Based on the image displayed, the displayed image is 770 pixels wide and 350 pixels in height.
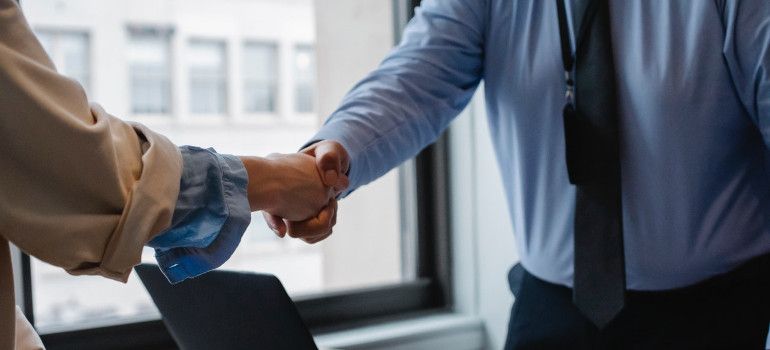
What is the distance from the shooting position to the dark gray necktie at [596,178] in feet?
3.55

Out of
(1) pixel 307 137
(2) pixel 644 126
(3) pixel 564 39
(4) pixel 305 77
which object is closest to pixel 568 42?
(3) pixel 564 39

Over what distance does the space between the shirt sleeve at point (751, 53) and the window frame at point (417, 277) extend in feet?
3.86

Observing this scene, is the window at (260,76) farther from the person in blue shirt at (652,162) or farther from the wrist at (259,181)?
the wrist at (259,181)

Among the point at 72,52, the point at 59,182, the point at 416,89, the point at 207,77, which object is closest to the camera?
the point at 59,182

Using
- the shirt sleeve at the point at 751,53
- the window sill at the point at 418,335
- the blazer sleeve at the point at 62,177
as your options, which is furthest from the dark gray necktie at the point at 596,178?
the window sill at the point at 418,335

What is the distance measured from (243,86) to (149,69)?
37 centimetres

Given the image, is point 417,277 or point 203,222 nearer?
point 203,222

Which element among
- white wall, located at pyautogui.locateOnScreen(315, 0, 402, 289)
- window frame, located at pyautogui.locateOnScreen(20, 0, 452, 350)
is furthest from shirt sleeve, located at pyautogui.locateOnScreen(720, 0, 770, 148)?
white wall, located at pyautogui.locateOnScreen(315, 0, 402, 289)

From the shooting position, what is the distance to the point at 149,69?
1954 mm

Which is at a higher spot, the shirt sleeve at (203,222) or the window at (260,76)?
the shirt sleeve at (203,222)

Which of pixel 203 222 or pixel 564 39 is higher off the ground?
pixel 564 39

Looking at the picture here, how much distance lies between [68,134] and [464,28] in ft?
2.65

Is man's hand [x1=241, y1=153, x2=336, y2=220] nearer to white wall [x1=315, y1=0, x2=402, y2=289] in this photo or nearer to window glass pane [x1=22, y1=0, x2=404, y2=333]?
window glass pane [x1=22, y1=0, x2=404, y2=333]

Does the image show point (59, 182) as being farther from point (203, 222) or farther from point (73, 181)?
point (203, 222)
